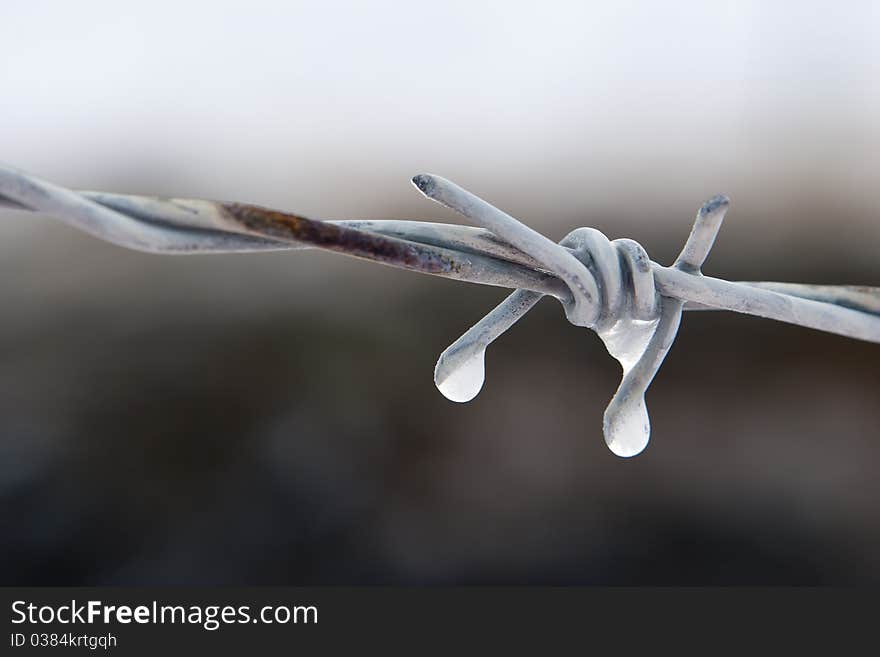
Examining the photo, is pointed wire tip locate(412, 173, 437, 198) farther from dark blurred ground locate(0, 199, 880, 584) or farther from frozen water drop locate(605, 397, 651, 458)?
dark blurred ground locate(0, 199, 880, 584)

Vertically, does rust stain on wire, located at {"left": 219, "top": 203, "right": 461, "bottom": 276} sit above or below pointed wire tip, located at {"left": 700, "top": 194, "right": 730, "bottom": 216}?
below

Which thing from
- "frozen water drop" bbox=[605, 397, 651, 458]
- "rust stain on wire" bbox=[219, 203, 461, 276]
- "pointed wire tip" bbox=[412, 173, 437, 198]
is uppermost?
"pointed wire tip" bbox=[412, 173, 437, 198]

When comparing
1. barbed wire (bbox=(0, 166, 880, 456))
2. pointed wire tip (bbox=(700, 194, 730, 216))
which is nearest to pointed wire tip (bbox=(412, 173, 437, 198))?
barbed wire (bbox=(0, 166, 880, 456))

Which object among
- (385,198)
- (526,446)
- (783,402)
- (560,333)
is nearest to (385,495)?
(526,446)

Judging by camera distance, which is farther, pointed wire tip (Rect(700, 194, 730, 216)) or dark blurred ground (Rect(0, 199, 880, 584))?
dark blurred ground (Rect(0, 199, 880, 584))

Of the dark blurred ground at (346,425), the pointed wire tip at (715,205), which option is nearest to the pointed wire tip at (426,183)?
the pointed wire tip at (715,205)

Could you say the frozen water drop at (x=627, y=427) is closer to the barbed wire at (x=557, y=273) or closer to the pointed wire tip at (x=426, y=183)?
the barbed wire at (x=557, y=273)

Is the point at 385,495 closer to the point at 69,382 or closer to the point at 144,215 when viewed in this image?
the point at 69,382
